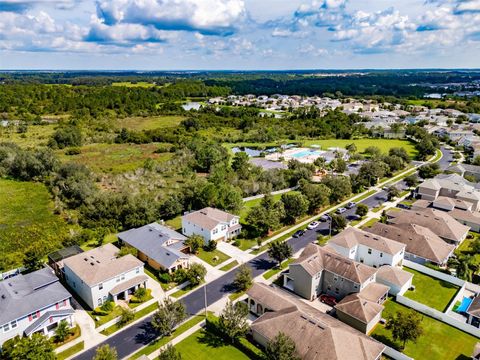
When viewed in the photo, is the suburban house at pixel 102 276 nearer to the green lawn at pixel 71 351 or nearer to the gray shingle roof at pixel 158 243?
the gray shingle roof at pixel 158 243

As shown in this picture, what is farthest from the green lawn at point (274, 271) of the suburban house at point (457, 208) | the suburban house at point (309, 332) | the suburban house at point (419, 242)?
the suburban house at point (457, 208)

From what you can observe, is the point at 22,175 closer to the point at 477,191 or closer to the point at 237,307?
the point at 237,307

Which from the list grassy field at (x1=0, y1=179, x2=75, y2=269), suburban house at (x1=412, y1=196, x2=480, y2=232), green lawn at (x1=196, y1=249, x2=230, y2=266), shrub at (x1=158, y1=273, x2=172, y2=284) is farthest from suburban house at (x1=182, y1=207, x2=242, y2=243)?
suburban house at (x1=412, y1=196, x2=480, y2=232)

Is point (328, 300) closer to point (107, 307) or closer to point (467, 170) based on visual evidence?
point (107, 307)

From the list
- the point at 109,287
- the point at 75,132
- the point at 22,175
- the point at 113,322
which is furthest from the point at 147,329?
the point at 75,132

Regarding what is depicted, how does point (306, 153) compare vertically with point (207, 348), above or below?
above

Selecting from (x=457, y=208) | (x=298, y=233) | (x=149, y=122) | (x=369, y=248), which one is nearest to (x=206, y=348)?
(x=369, y=248)
